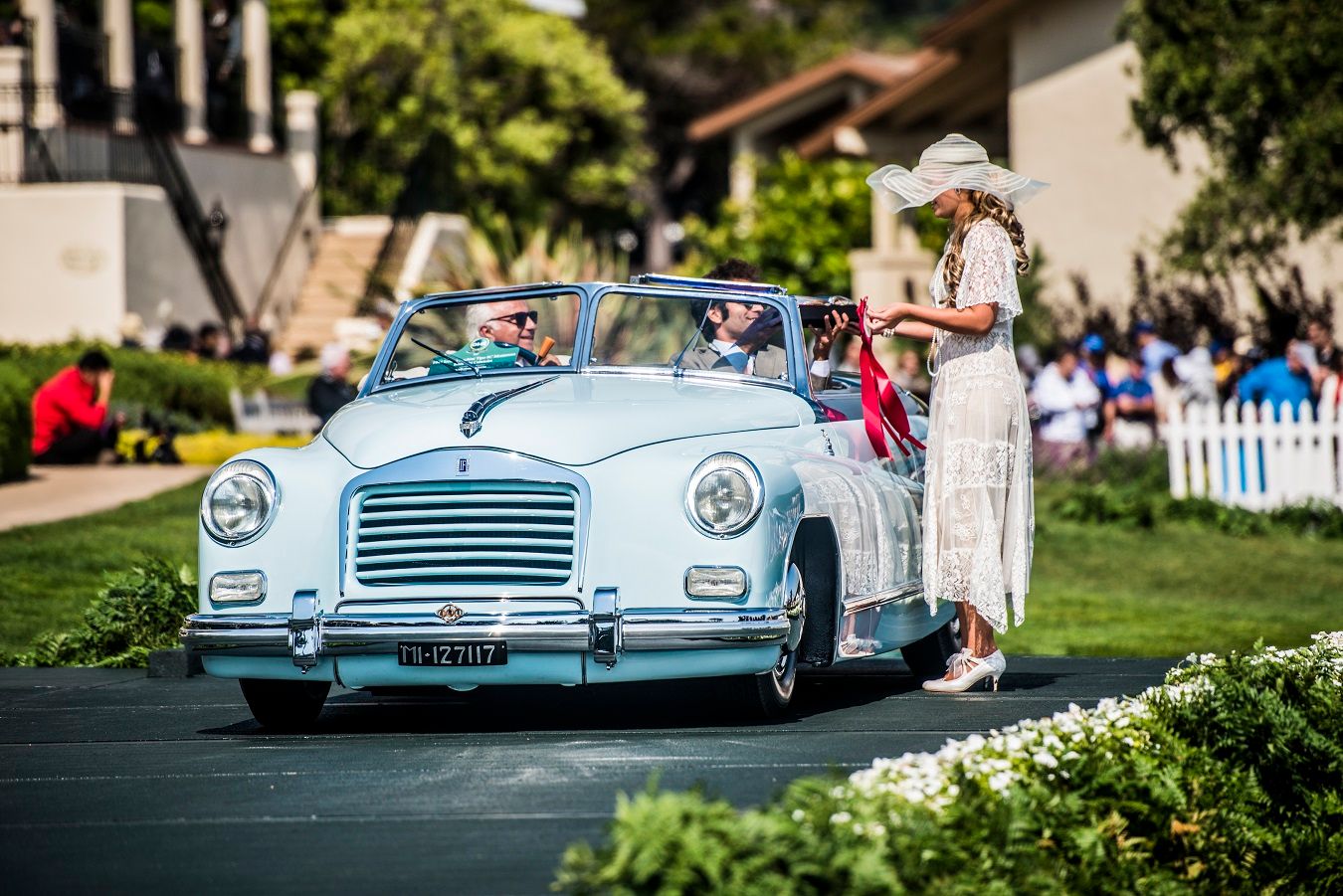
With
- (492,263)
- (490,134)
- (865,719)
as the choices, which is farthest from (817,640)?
(490,134)

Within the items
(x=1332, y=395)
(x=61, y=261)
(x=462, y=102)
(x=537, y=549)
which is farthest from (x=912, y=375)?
(x=462, y=102)

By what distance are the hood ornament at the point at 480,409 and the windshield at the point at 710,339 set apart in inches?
23.9

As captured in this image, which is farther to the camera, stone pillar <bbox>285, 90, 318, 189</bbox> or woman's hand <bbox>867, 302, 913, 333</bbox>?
stone pillar <bbox>285, 90, 318, 189</bbox>

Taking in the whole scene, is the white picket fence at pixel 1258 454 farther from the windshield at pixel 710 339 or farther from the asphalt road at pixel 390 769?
the windshield at pixel 710 339

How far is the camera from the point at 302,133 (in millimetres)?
38500

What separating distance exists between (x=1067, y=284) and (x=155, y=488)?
45.6 feet

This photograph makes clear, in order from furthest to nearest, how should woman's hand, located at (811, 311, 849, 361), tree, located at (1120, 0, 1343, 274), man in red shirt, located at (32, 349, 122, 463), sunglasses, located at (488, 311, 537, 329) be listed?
man in red shirt, located at (32, 349, 122, 463), tree, located at (1120, 0, 1343, 274), sunglasses, located at (488, 311, 537, 329), woman's hand, located at (811, 311, 849, 361)

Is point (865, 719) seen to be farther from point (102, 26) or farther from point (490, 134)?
point (490, 134)

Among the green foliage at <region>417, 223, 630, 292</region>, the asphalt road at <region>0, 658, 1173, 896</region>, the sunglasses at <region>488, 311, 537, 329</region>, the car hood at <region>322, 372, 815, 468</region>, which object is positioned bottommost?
the asphalt road at <region>0, 658, 1173, 896</region>

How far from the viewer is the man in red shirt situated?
19969mm

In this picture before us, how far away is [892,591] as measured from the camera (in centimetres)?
837

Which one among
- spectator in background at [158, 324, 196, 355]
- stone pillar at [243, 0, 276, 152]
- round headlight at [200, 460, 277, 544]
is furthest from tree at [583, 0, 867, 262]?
round headlight at [200, 460, 277, 544]

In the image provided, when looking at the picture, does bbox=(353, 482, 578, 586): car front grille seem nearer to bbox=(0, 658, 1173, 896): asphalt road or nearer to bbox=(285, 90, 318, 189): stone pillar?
bbox=(0, 658, 1173, 896): asphalt road

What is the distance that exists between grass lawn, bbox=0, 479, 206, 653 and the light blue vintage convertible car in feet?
12.6
